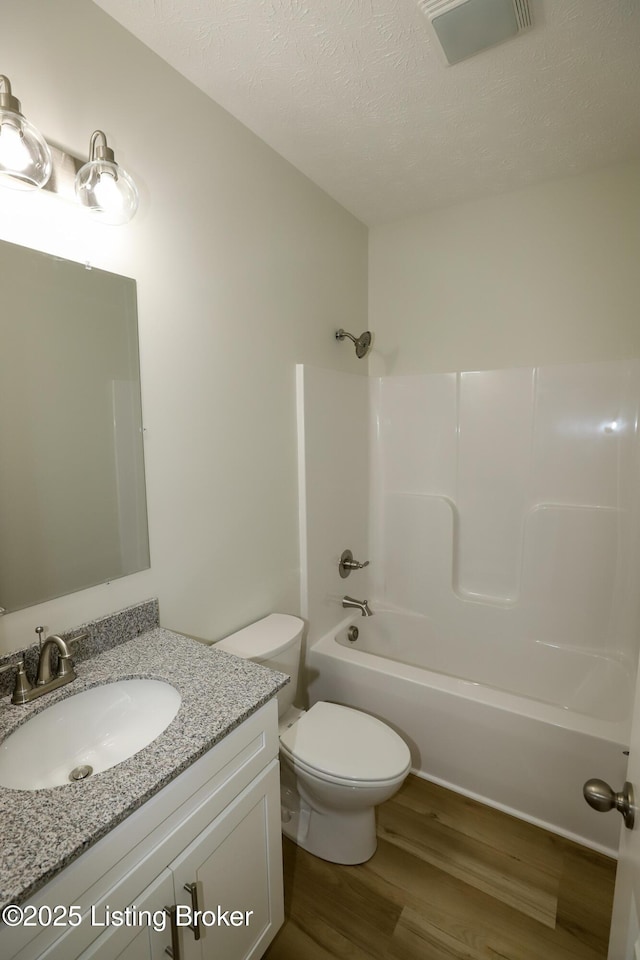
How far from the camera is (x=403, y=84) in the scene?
1433 mm

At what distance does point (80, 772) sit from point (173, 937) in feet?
1.23

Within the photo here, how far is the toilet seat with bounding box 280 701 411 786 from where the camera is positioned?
1.42 m

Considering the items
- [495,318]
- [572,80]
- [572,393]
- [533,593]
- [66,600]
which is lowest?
[533,593]

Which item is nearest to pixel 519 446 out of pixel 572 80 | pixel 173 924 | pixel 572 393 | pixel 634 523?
pixel 572 393

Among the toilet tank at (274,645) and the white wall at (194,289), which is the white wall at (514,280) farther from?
the toilet tank at (274,645)

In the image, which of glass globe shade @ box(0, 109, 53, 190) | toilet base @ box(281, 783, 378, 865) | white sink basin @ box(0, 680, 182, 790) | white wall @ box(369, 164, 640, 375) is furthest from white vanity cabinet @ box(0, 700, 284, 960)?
white wall @ box(369, 164, 640, 375)

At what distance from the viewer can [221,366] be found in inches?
63.1

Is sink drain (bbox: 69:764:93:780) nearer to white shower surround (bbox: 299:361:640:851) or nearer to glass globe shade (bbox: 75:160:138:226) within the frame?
white shower surround (bbox: 299:361:640:851)

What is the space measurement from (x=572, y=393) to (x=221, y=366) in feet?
5.28

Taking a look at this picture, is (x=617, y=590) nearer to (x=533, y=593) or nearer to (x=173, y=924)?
(x=533, y=593)

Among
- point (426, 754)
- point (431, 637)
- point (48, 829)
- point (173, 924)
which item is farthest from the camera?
point (431, 637)

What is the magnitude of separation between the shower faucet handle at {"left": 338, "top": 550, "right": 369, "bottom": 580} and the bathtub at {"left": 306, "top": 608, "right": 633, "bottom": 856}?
26cm

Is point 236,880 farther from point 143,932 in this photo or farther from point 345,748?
point 345,748

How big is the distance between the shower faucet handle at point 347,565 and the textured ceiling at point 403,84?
182 centimetres
